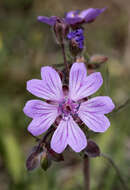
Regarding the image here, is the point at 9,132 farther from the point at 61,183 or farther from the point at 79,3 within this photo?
the point at 79,3

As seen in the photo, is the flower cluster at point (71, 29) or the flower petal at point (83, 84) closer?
the flower petal at point (83, 84)

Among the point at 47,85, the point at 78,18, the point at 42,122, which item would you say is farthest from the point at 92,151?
the point at 78,18

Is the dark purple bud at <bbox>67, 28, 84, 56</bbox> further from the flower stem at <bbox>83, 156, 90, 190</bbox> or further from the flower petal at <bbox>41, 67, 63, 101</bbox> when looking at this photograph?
the flower stem at <bbox>83, 156, 90, 190</bbox>

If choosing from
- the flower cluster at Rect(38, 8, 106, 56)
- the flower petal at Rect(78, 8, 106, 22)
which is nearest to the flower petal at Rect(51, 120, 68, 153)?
the flower cluster at Rect(38, 8, 106, 56)

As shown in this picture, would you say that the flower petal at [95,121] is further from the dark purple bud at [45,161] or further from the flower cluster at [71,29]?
the flower cluster at [71,29]

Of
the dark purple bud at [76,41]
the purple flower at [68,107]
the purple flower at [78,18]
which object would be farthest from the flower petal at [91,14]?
the purple flower at [68,107]

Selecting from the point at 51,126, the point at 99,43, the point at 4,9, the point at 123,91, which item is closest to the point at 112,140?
the point at 123,91
